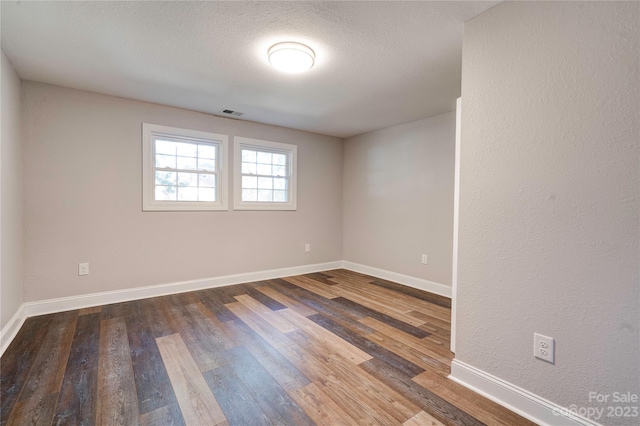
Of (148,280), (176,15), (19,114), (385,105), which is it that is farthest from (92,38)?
(385,105)

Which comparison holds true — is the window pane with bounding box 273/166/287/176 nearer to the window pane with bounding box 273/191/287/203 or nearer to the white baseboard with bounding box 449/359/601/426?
the window pane with bounding box 273/191/287/203

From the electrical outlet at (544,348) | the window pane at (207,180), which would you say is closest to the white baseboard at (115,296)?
the window pane at (207,180)

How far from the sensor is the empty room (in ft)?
4.54

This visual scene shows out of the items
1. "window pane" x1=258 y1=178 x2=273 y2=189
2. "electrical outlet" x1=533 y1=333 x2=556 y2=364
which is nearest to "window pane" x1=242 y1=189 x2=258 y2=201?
"window pane" x1=258 y1=178 x2=273 y2=189

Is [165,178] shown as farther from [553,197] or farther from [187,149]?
[553,197]

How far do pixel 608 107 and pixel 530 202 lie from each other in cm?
52

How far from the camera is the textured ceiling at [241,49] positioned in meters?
1.78

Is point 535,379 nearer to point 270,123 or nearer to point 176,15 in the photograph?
point 176,15

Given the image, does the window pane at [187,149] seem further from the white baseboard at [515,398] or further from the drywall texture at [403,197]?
the white baseboard at [515,398]

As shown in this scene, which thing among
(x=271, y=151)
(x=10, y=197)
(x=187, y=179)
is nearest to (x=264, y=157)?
(x=271, y=151)

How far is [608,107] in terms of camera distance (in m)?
1.30

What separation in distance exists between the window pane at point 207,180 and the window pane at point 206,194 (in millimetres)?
54

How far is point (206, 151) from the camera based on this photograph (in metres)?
3.91

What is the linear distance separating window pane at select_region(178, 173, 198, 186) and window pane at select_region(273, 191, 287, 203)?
3.87 ft
